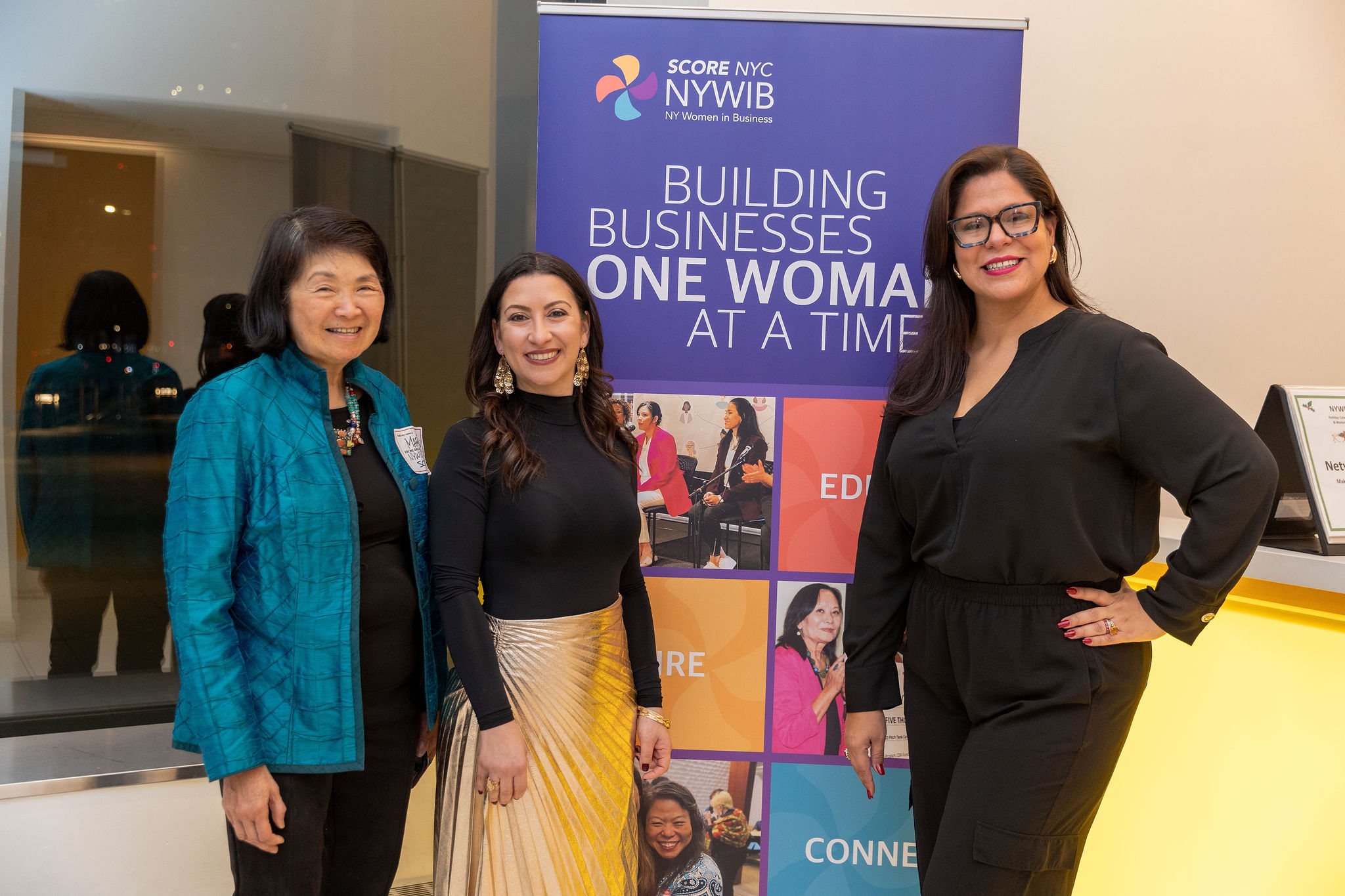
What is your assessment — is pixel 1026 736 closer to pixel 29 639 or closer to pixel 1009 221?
pixel 1009 221

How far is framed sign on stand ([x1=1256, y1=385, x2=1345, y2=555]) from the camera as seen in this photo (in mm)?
1888

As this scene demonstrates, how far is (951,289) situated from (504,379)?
0.88 metres

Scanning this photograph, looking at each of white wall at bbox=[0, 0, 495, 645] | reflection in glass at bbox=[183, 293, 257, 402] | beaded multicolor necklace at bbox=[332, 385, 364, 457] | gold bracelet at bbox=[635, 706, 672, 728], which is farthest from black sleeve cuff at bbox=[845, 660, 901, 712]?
white wall at bbox=[0, 0, 495, 645]

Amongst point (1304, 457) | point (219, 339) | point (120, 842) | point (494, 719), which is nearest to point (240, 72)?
point (219, 339)

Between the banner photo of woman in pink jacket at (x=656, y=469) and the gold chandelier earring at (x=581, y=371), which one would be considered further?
the banner photo of woman in pink jacket at (x=656, y=469)

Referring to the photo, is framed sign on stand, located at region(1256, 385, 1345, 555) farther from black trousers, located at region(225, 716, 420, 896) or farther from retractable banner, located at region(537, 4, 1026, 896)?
black trousers, located at region(225, 716, 420, 896)

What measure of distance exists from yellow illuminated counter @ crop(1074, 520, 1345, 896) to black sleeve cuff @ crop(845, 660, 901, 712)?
0.84m

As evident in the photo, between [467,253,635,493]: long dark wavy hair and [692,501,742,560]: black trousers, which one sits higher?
[467,253,635,493]: long dark wavy hair

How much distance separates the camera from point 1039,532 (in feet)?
4.85

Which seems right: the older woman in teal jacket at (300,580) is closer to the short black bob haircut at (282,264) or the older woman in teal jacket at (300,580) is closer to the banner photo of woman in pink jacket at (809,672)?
the short black bob haircut at (282,264)

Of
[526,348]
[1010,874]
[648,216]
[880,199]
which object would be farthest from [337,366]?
[1010,874]

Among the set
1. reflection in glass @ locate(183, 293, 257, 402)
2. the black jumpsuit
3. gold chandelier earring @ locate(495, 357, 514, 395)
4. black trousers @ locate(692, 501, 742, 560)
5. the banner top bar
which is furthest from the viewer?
reflection in glass @ locate(183, 293, 257, 402)

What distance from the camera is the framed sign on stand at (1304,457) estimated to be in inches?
74.3

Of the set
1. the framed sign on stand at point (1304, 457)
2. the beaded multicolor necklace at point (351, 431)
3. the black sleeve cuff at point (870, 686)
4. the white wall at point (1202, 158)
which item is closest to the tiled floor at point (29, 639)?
the beaded multicolor necklace at point (351, 431)
